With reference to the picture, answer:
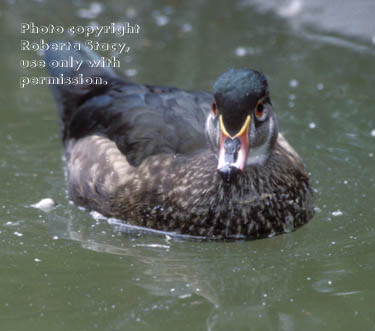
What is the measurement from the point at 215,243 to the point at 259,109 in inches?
37.8

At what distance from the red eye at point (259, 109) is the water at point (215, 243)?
34.5 inches

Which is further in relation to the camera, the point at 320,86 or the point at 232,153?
the point at 320,86

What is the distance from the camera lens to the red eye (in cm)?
523

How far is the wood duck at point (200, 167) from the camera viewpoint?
5090 mm

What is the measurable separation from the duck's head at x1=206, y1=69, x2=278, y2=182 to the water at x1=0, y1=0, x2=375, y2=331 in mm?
684

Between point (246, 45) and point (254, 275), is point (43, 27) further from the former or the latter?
point (254, 275)

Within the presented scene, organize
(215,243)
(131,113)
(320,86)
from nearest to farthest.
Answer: (215,243) → (131,113) → (320,86)

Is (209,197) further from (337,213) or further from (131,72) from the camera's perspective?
(131,72)

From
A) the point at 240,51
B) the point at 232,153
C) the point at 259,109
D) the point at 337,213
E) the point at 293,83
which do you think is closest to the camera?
the point at 232,153

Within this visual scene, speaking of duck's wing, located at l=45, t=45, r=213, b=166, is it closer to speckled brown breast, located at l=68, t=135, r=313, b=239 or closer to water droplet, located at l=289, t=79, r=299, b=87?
speckled brown breast, located at l=68, t=135, r=313, b=239

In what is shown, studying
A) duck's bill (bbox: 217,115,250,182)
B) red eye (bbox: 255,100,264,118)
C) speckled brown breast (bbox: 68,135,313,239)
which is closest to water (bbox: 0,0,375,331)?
speckled brown breast (bbox: 68,135,313,239)

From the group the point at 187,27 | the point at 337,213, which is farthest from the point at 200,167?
the point at 187,27

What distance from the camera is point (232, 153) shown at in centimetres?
495

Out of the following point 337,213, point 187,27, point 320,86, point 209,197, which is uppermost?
point 187,27
